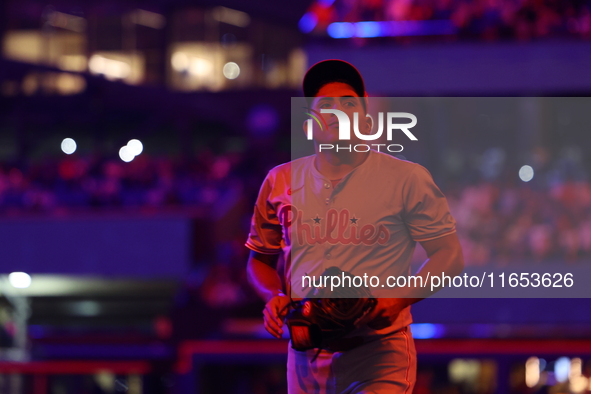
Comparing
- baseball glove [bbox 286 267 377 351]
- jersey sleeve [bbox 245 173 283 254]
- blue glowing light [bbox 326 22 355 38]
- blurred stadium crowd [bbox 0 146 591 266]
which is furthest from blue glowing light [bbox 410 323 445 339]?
blue glowing light [bbox 326 22 355 38]

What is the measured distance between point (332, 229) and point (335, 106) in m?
0.34

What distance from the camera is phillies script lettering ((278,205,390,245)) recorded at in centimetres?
199

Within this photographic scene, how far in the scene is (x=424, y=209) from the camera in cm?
194

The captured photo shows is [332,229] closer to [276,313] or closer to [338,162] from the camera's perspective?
[338,162]

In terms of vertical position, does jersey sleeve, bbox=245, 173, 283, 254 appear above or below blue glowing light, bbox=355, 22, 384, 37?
below

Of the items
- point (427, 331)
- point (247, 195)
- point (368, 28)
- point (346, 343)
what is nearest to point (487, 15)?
point (368, 28)

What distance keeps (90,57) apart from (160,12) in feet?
7.68

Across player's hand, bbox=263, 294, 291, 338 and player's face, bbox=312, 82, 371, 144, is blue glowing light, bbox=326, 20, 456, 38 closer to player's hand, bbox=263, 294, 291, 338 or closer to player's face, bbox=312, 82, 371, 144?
player's face, bbox=312, 82, 371, 144

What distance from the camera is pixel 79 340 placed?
694cm

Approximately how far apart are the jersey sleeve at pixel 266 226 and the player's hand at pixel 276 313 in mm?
241

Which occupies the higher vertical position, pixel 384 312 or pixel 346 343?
pixel 384 312

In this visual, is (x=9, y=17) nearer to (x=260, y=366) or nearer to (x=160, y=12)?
(x=160, y=12)

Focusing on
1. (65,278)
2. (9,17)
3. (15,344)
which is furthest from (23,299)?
(9,17)

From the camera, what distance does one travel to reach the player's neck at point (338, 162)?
6.64ft
